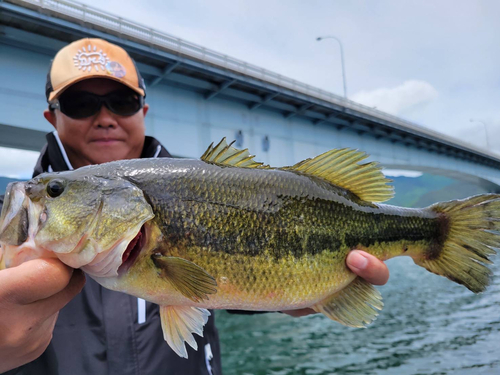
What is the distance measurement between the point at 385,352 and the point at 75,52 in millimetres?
9863

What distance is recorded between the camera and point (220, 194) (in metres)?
2.13

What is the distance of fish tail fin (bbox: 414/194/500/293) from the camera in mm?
2473

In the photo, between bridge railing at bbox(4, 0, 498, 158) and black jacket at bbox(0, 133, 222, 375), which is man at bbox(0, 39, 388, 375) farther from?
bridge railing at bbox(4, 0, 498, 158)

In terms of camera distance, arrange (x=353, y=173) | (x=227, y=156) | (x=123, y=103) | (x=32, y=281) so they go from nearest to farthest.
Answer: (x=32, y=281) → (x=227, y=156) → (x=353, y=173) → (x=123, y=103)

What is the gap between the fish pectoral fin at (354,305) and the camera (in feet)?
8.03

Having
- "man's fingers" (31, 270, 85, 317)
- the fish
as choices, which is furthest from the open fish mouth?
"man's fingers" (31, 270, 85, 317)

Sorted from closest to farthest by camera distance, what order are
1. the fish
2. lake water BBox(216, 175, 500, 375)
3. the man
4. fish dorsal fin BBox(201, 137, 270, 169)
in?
the man, the fish, fish dorsal fin BBox(201, 137, 270, 169), lake water BBox(216, 175, 500, 375)

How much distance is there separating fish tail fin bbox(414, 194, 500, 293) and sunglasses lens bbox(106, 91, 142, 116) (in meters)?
2.90

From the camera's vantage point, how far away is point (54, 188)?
1945 mm

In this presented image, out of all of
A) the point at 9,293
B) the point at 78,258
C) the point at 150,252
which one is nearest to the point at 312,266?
the point at 150,252

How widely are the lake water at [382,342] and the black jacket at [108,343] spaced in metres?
6.38

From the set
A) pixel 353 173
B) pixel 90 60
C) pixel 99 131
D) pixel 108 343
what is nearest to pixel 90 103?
pixel 99 131

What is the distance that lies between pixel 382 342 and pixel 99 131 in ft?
32.4

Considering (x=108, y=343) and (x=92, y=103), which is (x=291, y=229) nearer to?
(x=108, y=343)
